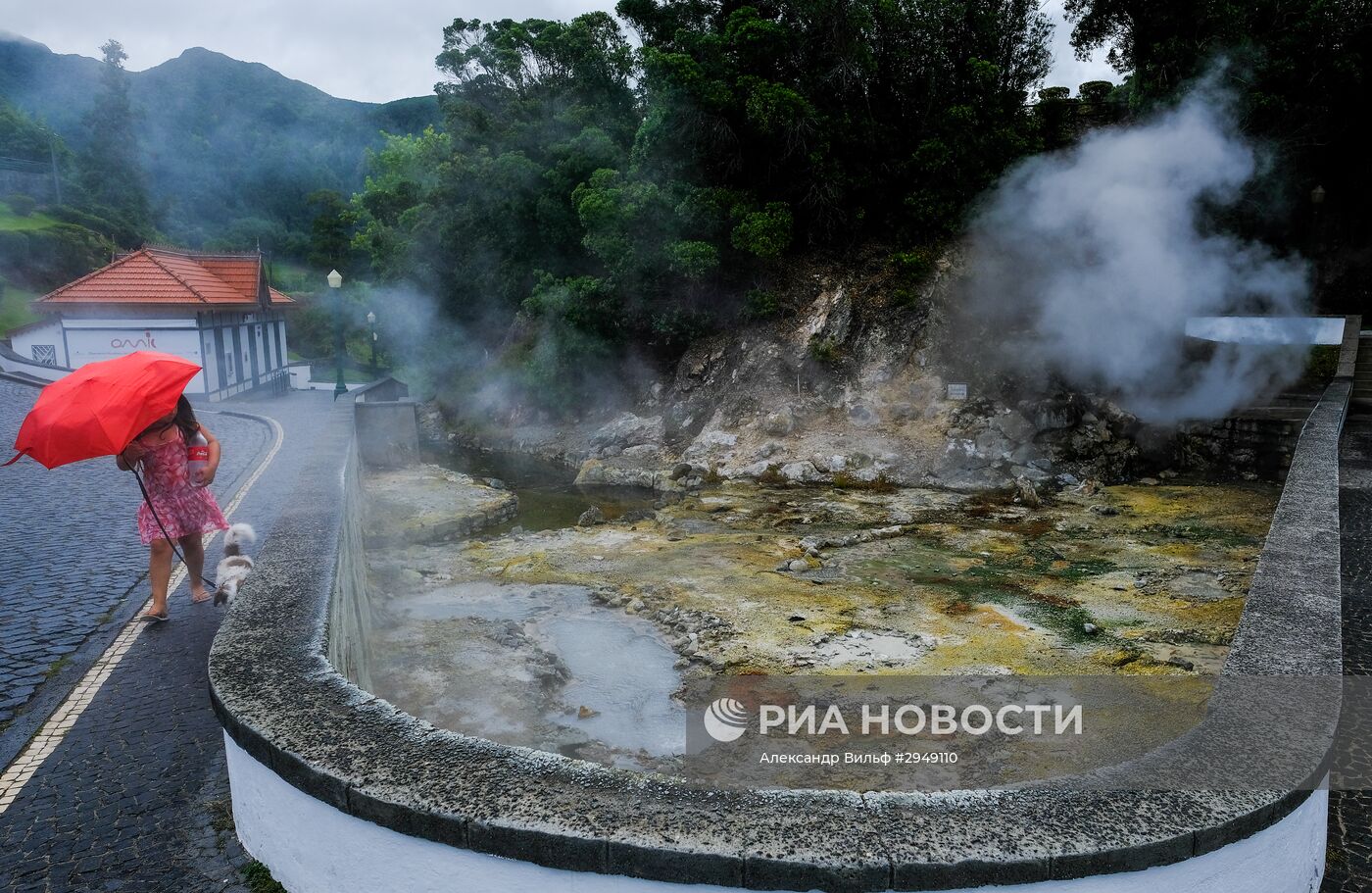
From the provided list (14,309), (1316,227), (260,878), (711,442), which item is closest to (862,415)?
(711,442)

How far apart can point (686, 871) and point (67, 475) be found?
11.1m

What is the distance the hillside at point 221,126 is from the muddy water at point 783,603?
155ft

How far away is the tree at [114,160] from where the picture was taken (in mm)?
44406

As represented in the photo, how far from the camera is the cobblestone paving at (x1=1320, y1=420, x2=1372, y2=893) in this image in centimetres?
293

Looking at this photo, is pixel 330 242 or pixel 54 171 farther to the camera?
pixel 330 242

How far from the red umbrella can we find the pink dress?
538 mm

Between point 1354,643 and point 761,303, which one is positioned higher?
point 761,303

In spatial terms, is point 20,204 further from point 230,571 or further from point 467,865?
point 467,865

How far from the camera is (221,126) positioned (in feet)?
212

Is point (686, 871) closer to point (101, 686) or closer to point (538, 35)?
point (101, 686)

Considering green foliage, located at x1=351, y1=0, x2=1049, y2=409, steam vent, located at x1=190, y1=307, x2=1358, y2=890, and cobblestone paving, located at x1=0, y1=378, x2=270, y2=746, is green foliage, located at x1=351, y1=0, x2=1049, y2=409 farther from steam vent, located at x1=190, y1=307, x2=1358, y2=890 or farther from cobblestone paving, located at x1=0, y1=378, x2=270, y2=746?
cobblestone paving, located at x1=0, y1=378, x2=270, y2=746

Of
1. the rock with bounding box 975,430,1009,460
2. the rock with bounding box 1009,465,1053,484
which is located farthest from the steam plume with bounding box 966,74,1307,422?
the rock with bounding box 1009,465,1053,484

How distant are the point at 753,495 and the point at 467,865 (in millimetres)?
11650

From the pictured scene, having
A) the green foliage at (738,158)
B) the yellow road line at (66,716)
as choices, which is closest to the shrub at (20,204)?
the green foliage at (738,158)
